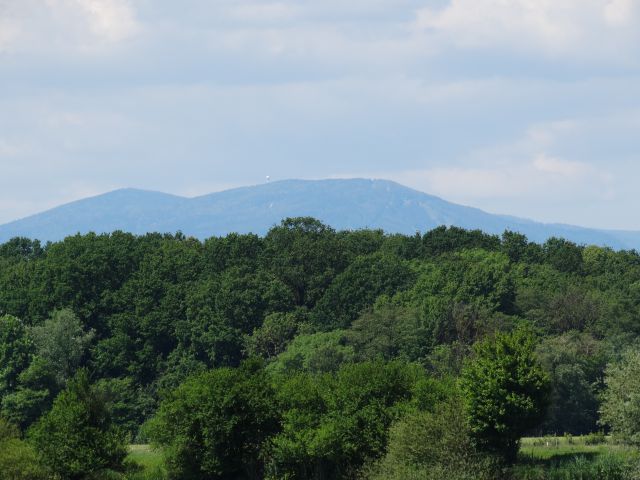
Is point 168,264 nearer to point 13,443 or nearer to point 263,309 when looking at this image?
point 263,309

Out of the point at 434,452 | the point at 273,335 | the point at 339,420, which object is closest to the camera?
the point at 434,452

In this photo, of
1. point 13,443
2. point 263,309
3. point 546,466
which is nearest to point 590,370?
point 546,466

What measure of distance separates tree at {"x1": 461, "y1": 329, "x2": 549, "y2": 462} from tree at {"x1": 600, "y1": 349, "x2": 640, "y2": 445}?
5.94 metres

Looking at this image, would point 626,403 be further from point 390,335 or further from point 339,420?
point 390,335

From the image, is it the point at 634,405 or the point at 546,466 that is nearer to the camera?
the point at 634,405

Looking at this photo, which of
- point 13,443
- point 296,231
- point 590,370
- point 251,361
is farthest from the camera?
point 296,231

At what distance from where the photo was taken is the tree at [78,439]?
233 ft

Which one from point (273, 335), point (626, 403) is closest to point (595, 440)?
point (626, 403)

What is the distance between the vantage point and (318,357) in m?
103

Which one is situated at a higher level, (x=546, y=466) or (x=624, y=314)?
(x=624, y=314)

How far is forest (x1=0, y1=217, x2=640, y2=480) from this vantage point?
66.8 m

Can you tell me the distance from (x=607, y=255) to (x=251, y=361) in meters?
70.2

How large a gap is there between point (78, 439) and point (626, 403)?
32250mm

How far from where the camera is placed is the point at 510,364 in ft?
220
